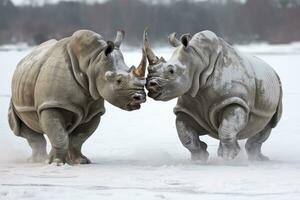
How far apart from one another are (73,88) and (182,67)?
3.77ft

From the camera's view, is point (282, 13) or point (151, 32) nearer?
point (151, 32)

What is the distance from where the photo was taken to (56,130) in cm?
955

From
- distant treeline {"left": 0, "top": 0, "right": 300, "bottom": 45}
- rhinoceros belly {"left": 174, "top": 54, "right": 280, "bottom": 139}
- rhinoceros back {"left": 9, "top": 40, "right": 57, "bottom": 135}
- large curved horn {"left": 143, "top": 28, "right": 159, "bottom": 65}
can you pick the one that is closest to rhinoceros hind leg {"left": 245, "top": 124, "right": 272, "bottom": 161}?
rhinoceros belly {"left": 174, "top": 54, "right": 280, "bottom": 139}

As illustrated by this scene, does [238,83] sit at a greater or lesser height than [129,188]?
greater

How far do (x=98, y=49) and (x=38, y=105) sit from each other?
2.78 ft

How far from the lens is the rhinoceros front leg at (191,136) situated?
10.1 metres

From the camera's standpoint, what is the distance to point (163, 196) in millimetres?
7520

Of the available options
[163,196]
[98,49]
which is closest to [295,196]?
[163,196]

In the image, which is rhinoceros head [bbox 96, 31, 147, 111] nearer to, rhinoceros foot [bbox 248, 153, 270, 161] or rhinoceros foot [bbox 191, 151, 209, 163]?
rhinoceros foot [bbox 191, 151, 209, 163]

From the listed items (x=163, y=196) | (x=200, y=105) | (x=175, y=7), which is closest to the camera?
(x=163, y=196)

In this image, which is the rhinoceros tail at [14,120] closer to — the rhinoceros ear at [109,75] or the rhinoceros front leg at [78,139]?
the rhinoceros front leg at [78,139]

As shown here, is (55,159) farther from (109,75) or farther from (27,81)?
(109,75)

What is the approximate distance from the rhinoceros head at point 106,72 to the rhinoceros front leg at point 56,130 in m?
0.41

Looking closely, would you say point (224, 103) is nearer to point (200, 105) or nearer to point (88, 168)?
point (200, 105)
